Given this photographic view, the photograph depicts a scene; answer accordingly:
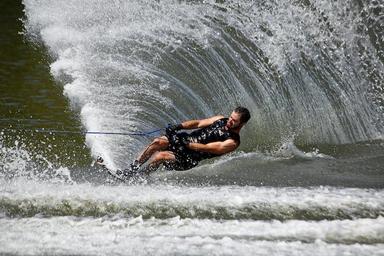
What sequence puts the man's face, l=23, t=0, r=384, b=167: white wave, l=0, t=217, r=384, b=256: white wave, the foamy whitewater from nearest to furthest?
l=0, t=217, r=384, b=256: white wave → the foamy whitewater → the man's face → l=23, t=0, r=384, b=167: white wave

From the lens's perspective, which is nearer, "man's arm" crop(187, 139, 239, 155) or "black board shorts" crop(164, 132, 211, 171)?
"man's arm" crop(187, 139, 239, 155)

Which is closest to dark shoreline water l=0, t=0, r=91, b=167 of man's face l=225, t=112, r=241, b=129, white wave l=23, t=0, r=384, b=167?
white wave l=23, t=0, r=384, b=167

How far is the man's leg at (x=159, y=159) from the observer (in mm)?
7410

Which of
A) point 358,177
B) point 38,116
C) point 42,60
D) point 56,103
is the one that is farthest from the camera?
point 42,60

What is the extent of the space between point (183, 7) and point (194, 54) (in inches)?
38.5

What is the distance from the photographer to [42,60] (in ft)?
45.0

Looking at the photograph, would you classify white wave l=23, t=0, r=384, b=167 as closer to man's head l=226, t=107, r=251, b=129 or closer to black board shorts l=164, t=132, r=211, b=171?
black board shorts l=164, t=132, r=211, b=171

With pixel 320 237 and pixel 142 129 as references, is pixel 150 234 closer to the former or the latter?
pixel 320 237

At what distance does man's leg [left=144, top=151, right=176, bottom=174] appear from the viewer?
24.3 ft

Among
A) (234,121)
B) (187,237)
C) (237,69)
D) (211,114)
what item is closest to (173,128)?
(234,121)

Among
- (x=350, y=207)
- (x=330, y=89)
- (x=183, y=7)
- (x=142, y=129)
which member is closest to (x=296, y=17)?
(x=330, y=89)

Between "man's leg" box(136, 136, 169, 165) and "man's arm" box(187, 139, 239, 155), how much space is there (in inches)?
15.2

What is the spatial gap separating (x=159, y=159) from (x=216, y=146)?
0.81 metres

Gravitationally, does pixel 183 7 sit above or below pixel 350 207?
above
